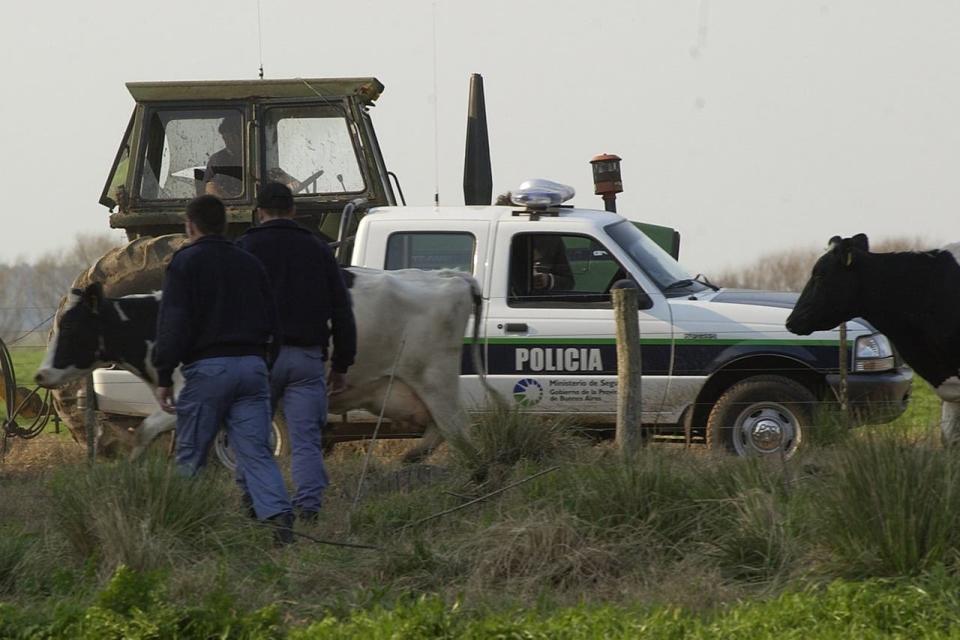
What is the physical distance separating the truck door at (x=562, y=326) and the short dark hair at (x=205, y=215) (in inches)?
132

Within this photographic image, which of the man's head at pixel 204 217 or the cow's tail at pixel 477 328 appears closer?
the man's head at pixel 204 217

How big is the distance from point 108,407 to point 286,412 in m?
3.48

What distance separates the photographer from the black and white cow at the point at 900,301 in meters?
9.95

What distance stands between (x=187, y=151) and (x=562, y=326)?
3.87m

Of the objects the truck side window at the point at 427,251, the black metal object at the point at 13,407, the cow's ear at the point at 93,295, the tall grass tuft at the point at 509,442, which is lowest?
the black metal object at the point at 13,407

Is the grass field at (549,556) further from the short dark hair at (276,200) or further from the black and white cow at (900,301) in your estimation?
the black and white cow at (900,301)

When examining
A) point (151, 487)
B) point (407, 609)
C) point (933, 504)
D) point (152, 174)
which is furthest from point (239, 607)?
point (152, 174)

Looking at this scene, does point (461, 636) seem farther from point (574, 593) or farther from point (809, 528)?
point (809, 528)

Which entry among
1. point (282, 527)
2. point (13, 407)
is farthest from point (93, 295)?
point (13, 407)

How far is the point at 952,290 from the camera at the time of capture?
9.97m

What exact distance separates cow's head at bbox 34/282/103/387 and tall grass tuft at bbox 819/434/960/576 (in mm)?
5414

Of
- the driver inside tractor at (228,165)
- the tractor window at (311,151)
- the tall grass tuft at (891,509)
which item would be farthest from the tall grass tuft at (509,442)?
the driver inside tractor at (228,165)

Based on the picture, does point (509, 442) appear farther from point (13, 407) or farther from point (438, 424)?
point (13, 407)

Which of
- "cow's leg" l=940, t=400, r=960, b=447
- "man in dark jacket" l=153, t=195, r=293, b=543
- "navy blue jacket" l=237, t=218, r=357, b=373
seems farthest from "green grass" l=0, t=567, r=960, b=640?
"navy blue jacket" l=237, t=218, r=357, b=373
